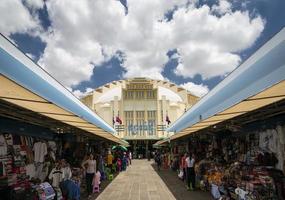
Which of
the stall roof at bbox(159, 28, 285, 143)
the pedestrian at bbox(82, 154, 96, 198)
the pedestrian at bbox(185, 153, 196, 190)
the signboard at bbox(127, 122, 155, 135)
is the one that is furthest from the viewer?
the signboard at bbox(127, 122, 155, 135)

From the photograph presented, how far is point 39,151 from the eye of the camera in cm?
1047

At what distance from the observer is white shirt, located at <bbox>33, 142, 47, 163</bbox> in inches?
404

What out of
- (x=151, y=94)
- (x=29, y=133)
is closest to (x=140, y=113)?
(x=151, y=94)

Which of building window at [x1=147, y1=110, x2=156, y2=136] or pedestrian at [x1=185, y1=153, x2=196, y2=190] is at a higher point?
building window at [x1=147, y1=110, x2=156, y2=136]

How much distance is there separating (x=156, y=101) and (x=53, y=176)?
→ 51.1 meters

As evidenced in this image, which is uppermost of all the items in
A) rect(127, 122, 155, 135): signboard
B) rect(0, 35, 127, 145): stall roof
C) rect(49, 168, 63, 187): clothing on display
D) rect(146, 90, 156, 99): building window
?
rect(146, 90, 156, 99): building window

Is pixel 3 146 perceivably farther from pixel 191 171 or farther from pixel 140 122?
pixel 140 122

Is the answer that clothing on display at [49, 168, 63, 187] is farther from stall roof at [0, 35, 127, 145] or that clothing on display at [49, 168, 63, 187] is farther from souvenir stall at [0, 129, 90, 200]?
stall roof at [0, 35, 127, 145]

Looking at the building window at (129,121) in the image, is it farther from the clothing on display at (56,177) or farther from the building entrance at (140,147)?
the clothing on display at (56,177)

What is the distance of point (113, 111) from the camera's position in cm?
5969

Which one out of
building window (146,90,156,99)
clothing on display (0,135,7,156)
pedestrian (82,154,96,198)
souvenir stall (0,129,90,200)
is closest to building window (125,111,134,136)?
building window (146,90,156,99)

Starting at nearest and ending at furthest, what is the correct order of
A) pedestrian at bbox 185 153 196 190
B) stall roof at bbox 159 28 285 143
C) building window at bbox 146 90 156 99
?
stall roof at bbox 159 28 285 143 < pedestrian at bbox 185 153 196 190 < building window at bbox 146 90 156 99

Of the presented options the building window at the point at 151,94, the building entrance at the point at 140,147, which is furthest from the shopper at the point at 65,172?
the building window at the point at 151,94

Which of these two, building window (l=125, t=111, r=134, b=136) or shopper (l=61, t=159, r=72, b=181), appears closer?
shopper (l=61, t=159, r=72, b=181)
